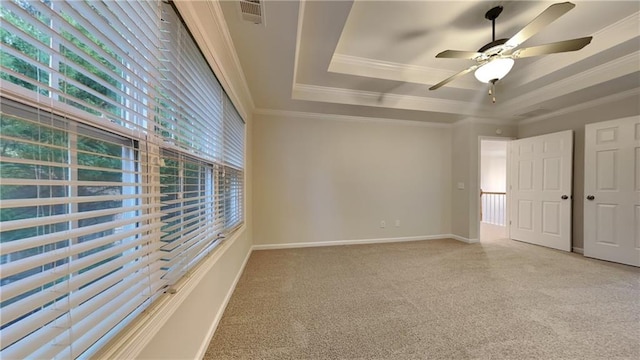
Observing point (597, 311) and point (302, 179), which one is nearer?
point (597, 311)

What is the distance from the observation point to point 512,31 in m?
2.41

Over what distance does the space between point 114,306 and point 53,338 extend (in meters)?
0.20

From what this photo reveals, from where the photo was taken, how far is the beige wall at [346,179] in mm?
4020

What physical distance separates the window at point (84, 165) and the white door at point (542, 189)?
17.5 feet

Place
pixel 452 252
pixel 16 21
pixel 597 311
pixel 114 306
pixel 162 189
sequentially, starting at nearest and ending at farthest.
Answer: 1. pixel 16 21
2. pixel 114 306
3. pixel 162 189
4. pixel 597 311
5. pixel 452 252

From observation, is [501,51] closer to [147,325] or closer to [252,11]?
[252,11]

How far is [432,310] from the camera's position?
6.83 feet

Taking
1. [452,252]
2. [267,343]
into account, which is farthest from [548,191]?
[267,343]

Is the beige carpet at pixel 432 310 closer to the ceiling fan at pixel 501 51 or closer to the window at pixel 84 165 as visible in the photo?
the window at pixel 84 165

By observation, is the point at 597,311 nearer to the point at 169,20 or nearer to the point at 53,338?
the point at 53,338

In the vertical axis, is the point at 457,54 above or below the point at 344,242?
above

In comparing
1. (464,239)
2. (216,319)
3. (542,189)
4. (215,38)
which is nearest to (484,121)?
(542,189)

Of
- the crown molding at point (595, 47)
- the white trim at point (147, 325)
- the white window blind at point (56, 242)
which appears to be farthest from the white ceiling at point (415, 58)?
the white trim at point (147, 325)

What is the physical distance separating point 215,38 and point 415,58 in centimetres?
228
